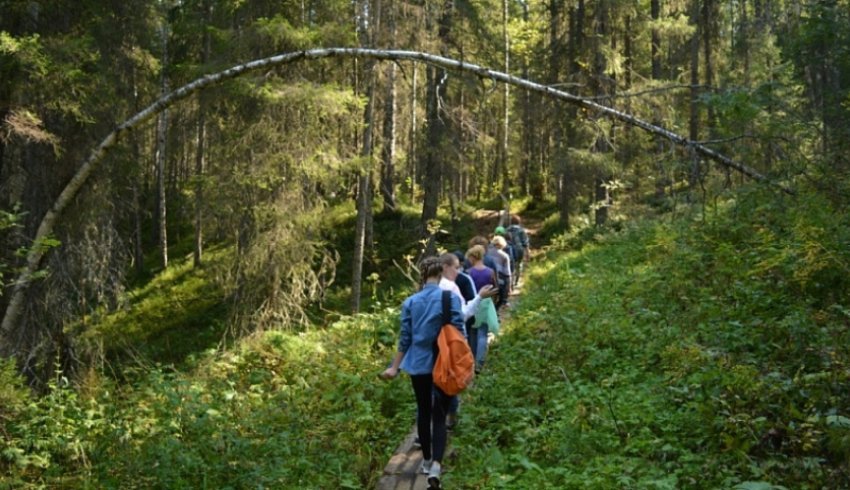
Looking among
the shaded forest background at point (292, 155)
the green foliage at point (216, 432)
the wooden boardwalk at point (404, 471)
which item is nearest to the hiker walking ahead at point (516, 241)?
the shaded forest background at point (292, 155)

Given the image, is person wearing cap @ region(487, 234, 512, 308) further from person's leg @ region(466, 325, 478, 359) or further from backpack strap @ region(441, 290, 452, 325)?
backpack strap @ region(441, 290, 452, 325)

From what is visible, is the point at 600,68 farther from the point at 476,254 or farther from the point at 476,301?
the point at 476,301

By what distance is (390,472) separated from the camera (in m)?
6.35

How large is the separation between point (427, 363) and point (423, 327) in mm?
319

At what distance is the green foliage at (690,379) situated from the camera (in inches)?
207

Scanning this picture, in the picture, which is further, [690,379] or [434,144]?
[434,144]

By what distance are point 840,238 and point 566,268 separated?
330 inches

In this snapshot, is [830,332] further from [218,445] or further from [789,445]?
[218,445]

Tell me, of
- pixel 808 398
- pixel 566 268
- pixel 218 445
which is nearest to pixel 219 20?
pixel 566 268

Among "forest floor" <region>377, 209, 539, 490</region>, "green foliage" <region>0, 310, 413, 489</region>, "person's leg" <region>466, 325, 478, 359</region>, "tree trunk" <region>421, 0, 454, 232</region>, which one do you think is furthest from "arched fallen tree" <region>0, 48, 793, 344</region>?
"tree trunk" <region>421, 0, 454, 232</region>

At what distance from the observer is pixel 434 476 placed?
19.0 ft

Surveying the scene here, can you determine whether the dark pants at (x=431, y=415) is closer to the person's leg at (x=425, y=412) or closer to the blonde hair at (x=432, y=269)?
the person's leg at (x=425, y=412)

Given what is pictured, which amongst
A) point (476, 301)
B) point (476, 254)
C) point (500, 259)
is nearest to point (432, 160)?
point (500, 259)

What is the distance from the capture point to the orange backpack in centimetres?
575
